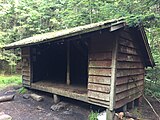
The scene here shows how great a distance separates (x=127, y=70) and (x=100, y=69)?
117cm

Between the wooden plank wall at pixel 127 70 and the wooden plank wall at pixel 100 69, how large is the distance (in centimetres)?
34

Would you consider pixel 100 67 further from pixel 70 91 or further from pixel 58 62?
pixel 58 62

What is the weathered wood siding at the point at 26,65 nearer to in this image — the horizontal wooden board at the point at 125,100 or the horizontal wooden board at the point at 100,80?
the horizontal wooden board at the point at 100,80

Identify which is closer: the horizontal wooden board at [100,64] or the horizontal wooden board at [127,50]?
the horizontal wooden board at [100,64]

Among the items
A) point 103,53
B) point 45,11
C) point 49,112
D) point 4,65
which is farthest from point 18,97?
point 45,11

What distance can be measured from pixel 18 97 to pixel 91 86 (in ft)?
14.1

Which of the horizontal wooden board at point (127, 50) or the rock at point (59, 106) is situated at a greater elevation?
the horizontal wooden board at point (127, 50)

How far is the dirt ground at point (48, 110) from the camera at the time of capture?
5.88 metres

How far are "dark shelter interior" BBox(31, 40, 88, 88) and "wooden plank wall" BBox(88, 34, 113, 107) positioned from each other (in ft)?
10.3

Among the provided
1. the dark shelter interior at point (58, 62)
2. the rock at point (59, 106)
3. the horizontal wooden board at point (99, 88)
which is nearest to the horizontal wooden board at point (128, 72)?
the horizontal wooden board at point (99, 88)

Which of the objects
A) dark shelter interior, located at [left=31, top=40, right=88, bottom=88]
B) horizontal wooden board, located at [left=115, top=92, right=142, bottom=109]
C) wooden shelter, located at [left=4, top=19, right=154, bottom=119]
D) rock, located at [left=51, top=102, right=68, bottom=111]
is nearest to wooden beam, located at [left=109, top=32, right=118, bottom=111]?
wooden shelter, located at [left=4, top=19, right=154, bottom=119]

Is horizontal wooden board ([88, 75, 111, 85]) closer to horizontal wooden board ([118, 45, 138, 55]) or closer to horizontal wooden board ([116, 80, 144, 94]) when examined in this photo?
horizontal wooden board ([116, 80, 144, 94])

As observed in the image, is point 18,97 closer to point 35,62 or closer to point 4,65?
point 35,62

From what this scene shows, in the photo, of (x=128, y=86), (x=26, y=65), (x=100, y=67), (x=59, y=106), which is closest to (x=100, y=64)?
(x=100, y=67)
